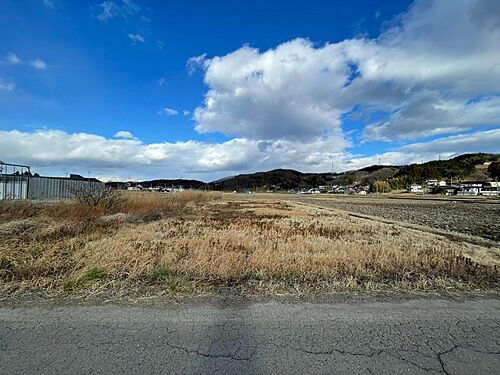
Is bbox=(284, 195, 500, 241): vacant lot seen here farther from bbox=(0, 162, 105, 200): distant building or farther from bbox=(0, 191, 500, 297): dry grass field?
bbox=(0, 162, 105, 200): distant building

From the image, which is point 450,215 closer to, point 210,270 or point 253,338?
point 210,270

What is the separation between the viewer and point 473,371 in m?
2.85

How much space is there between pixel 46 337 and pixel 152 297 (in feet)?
5.00

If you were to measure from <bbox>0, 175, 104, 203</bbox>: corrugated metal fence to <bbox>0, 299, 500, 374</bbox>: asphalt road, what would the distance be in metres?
27.1

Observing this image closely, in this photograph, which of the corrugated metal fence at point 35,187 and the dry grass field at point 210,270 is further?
the corrugated metal fence at point 35,187

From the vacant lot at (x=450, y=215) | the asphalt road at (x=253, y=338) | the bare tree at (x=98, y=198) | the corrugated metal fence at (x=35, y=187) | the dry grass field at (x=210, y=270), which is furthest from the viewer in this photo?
the corrugated metal fence at (x=35, y=187)

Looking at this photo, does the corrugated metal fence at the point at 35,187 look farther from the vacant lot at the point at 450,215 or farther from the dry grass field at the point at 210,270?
the vacant lot at the point at 450,215

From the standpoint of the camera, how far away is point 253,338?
3.40 m

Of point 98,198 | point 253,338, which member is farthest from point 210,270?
point 98,198

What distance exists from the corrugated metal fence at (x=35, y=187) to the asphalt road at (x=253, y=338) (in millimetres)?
27114

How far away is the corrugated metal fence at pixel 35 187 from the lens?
30438 mm

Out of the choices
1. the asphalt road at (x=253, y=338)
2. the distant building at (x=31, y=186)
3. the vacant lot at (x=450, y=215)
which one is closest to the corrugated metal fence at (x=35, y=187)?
the distant building at (x=31, y=186)

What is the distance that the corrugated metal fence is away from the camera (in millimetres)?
30438

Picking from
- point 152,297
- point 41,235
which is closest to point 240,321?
point 152,297
